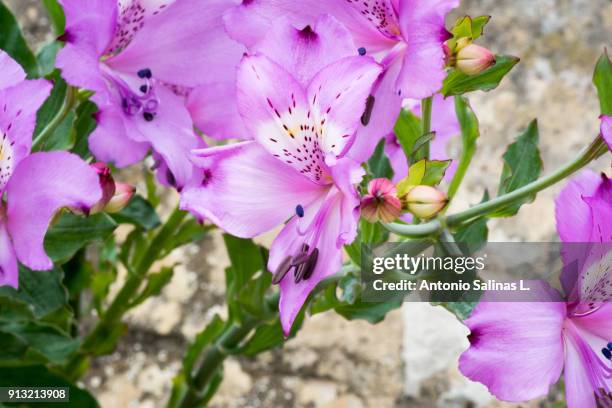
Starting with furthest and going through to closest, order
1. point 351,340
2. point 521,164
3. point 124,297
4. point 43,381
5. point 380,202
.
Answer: point 351,340, point 124,297, point 43,381, point 521,164, point 380,202

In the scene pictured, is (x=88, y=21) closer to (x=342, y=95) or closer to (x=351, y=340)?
(x=342, y=95)

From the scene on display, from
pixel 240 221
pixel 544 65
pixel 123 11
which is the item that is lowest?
pixel 544 65

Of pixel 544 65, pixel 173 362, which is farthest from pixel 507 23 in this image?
pixel 173 362

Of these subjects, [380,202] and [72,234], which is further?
[72,234]

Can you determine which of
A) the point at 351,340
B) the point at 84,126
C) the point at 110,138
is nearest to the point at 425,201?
the point at 110,138

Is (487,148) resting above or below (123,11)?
below

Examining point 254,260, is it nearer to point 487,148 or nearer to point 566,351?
point 566,351

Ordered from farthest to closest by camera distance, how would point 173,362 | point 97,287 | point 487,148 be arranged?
point 487,148 → point 173,362 → point 97,287

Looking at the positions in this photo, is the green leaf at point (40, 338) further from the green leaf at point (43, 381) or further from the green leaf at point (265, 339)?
the green leaf at point (265, 339)
